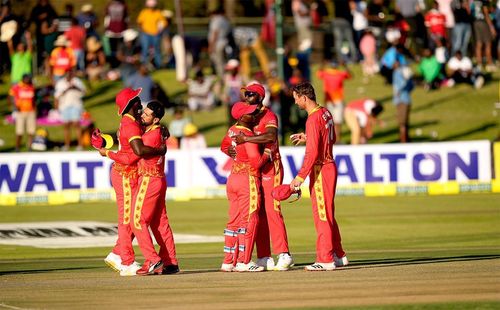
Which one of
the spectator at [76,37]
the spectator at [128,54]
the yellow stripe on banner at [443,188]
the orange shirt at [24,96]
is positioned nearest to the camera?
the yellow stripe on banner at [443,188]

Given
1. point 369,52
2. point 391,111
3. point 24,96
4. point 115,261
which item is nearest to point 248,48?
point 369,52

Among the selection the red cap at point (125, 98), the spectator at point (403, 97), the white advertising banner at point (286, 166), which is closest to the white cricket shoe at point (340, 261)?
the red cap at point (125, 98)

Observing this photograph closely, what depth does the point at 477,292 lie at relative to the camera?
12555mm

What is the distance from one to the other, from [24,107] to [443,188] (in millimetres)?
9913

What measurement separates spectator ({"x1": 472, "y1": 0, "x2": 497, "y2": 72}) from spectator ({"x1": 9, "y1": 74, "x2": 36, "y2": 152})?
11941 mm

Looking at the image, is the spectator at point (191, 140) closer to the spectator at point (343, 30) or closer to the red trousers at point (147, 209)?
the spectator at point (343, 30)

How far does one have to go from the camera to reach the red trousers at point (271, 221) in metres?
14.8

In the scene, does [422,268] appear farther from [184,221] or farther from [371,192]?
[371,192]

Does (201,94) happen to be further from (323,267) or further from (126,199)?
(323,267)

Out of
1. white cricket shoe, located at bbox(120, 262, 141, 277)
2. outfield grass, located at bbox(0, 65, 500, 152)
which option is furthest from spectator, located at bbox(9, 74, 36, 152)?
white cricket shoe, located at bbox(120, 262, 141, 277)

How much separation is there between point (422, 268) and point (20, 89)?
18.0m

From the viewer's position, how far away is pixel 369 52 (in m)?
36.8

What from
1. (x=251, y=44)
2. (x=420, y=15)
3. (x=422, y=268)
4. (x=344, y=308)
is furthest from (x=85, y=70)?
(x=344, y=308)

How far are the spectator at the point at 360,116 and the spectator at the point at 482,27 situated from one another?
5.77 meters
